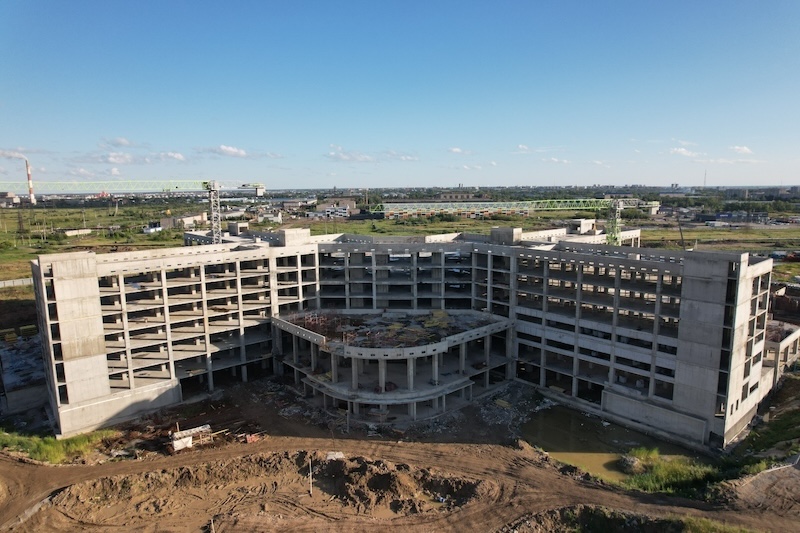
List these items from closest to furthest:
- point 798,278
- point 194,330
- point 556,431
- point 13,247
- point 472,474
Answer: point 472,474
point 556,431
point 194,330
point 798,278
point 13,247

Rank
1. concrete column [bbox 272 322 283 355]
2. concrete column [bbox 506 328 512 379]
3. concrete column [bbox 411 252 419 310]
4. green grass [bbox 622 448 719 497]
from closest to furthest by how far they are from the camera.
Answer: green grass [bbox 622 448 719 497] → concrete column [bbox 506 328 512 379] → concrete column [bbox 272 322 283 355] → concrete column [bbox 411 252 419 310]

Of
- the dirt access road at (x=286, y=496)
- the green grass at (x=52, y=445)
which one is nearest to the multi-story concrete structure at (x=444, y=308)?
the green grass at (x=52, y=445)

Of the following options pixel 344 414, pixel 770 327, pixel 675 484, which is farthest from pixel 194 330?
pixel 770 327

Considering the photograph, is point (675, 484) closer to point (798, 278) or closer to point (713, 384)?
point (713, 384)

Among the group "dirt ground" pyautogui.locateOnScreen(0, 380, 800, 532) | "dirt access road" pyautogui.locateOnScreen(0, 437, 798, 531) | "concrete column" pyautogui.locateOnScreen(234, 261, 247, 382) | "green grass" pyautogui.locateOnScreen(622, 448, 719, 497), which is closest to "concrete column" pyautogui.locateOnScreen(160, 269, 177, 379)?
"dirt ground" pyautogui.locateOnScreen(0, 380, 800, 532)

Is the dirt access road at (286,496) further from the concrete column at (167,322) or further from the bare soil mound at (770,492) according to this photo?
the concrete column at (167,322)

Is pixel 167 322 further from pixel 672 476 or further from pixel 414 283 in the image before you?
pixel 672 476

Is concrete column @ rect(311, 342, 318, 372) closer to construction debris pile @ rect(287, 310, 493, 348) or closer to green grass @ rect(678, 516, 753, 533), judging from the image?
construction debris pile @ rect(287, 310, 493, 348)
